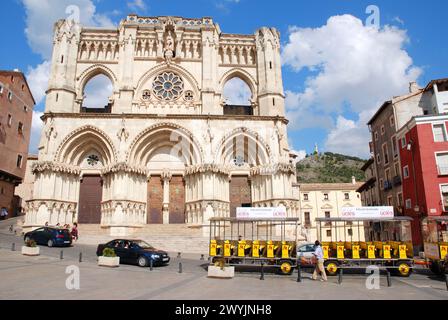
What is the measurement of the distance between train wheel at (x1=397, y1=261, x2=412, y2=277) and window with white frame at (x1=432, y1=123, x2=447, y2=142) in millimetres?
15347

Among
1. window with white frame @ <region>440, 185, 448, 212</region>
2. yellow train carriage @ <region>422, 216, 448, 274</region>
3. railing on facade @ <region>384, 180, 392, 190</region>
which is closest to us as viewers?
yellow train carriage @ <region>422, 216, 448, 274</region>

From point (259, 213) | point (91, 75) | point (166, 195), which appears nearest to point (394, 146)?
point (259, 213)

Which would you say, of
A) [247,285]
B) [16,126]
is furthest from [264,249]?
[16,126]

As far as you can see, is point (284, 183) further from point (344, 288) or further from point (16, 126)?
point (16, 126)

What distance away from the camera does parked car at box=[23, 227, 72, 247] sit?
20131 mm

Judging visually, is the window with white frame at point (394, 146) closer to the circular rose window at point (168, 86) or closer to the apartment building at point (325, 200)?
the circular rose window at point (168, 86)

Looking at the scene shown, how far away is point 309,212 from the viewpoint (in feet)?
175

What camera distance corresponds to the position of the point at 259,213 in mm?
15539

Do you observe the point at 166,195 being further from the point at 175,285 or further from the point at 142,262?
the point at 175,285

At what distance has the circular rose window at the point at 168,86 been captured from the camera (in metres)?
30.7

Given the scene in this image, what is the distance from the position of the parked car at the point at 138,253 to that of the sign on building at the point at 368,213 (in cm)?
878

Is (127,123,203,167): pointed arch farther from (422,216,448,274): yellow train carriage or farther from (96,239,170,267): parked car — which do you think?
(422,216,448,274): yellow train carriage

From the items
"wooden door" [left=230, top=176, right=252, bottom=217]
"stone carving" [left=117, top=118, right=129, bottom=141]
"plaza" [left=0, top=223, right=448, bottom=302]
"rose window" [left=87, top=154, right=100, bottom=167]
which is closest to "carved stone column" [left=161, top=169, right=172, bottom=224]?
"stone carving" [left=117, top=118, right=129, bottom=141]
